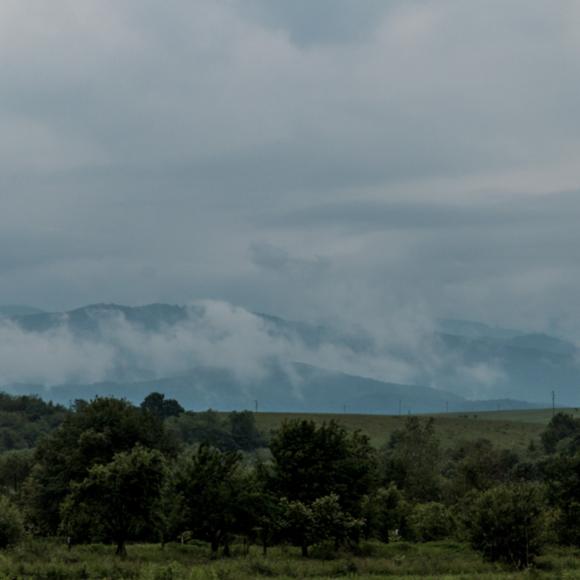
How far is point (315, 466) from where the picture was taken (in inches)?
3233

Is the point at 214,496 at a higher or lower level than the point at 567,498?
lower

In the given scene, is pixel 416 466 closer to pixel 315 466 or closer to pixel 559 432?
pixel 315 466

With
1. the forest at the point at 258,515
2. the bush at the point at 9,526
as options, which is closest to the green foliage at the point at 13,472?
the forest at the point at 258,515

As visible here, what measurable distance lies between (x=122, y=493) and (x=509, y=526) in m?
31.8

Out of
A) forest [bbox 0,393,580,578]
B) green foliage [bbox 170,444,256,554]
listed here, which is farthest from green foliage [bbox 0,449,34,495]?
green foliage [bbox 170,444,256,554]

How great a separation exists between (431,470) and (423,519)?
121ft

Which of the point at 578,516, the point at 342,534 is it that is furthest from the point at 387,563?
the point at 578,516

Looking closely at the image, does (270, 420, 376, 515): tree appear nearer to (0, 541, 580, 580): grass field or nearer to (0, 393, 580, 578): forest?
(0, 393, 580, 578): forest

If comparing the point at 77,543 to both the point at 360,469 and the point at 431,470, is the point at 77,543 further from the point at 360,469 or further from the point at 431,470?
the point at 431,470

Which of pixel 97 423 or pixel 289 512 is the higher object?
pixel 97 423

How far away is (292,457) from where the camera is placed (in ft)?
271

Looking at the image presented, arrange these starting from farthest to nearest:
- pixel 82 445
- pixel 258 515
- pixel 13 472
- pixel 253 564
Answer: pixel 13 472, pixel 82 445, pixel 258 515, pixel 253 564

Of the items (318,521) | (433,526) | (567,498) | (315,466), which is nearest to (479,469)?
(433,526)

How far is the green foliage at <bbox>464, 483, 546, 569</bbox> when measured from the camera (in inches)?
2744
